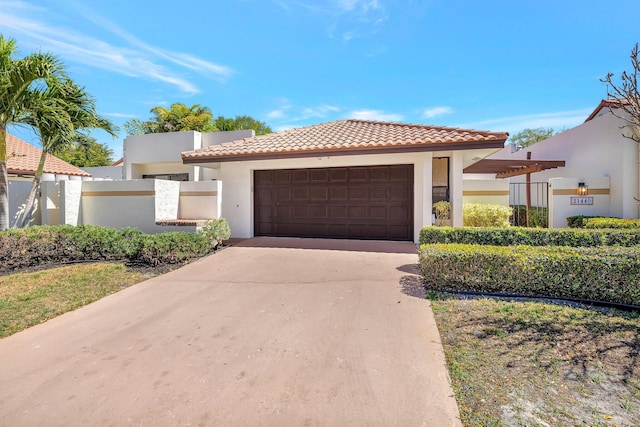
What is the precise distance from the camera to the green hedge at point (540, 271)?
438cm

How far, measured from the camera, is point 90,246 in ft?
25.6

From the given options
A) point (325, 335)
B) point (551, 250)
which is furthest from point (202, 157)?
point (551, 250)

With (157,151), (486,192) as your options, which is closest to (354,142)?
(486,192)

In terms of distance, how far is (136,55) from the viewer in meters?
10.5

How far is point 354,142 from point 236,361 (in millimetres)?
7670

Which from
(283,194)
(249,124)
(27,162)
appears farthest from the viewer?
(249,124)

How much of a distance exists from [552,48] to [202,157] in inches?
536

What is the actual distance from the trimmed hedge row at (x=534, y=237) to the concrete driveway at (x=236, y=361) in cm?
199

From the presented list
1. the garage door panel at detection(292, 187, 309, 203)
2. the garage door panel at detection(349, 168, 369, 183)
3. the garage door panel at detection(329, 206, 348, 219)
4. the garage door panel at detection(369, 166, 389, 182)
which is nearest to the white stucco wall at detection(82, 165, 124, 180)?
the garage door panel at detection(292, 187, 309, 203)

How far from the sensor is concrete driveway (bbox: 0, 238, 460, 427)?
7.93 ft

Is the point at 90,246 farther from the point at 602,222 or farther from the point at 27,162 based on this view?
the point at 602,222

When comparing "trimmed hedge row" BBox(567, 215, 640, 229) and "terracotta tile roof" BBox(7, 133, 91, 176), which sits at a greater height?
"terracotta tile roof" BBox(7, 133, 91, 176)

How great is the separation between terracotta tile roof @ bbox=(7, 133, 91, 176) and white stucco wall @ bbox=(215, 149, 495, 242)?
1068 cm

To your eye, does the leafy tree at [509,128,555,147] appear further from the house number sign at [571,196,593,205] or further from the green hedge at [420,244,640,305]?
the green hedge at [420,244,640,305]
